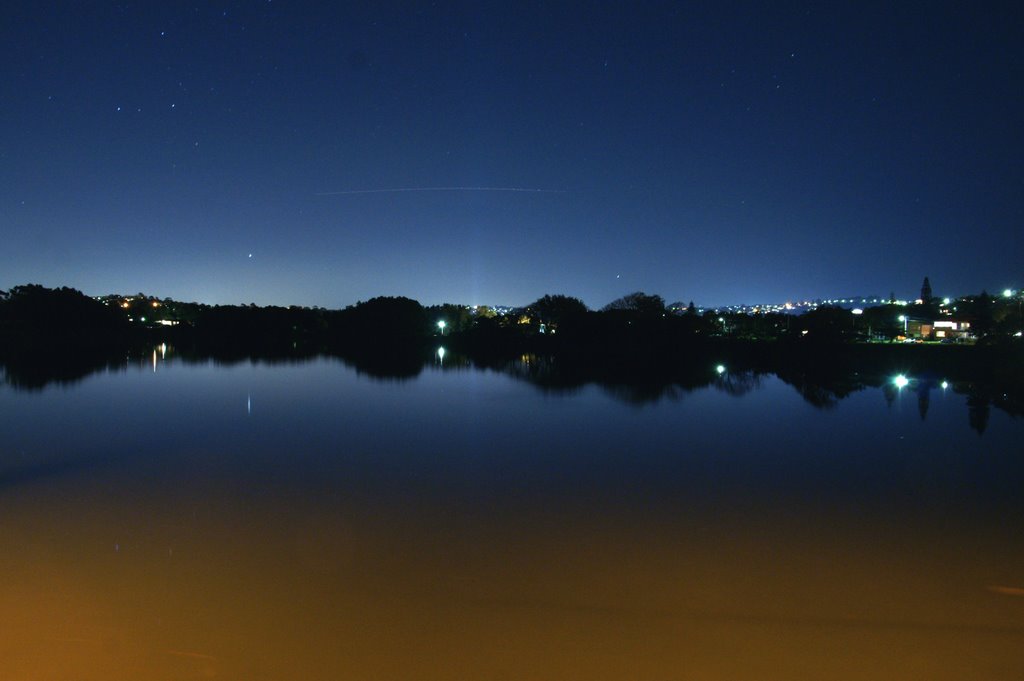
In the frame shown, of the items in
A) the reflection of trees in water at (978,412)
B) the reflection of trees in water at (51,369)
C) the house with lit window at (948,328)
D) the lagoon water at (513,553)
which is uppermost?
the house with lit window at (948,328)

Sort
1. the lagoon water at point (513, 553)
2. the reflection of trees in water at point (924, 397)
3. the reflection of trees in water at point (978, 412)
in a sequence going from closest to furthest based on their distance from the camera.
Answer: the lagoon water at point (513, 553)
the reflection of trees in water at point (978, 412)
the reflection of trees in water at point (924, 397)

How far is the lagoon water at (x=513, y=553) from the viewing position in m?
3.20

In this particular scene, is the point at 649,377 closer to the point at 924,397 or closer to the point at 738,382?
the point at 738,382

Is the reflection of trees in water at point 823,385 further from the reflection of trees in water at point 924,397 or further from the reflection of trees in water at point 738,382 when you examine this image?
the reflection of trees in water at point 738,382

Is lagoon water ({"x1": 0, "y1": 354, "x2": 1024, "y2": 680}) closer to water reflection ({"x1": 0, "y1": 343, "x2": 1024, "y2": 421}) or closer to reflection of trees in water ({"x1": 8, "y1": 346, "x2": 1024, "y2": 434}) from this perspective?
water reflection ({"x1": 0, "y1": 343, "x2": 1024, "y2": 421})

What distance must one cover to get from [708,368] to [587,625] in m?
21.1

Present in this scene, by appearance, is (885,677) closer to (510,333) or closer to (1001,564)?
Result: (1001,564)

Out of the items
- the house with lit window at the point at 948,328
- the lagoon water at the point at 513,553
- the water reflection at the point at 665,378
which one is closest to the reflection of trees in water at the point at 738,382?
the water reflection at the point at 665,378

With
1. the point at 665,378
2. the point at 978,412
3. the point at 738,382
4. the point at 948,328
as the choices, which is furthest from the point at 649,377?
the point at 948,328

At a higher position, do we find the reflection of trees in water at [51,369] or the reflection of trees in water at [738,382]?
the reflection of trees in water at [51,369]

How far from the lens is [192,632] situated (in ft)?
11.1

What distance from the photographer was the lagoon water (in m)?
3.20

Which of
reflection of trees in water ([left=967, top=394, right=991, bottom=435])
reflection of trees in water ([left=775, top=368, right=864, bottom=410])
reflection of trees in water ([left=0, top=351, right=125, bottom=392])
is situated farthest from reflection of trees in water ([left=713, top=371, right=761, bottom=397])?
reflection of trees in water ([left=0, top=351, right=125, bottom=392])

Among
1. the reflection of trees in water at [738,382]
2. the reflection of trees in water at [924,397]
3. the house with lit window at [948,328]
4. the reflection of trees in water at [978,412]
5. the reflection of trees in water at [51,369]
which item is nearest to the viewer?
the reflection of trees in water at [978,412]
